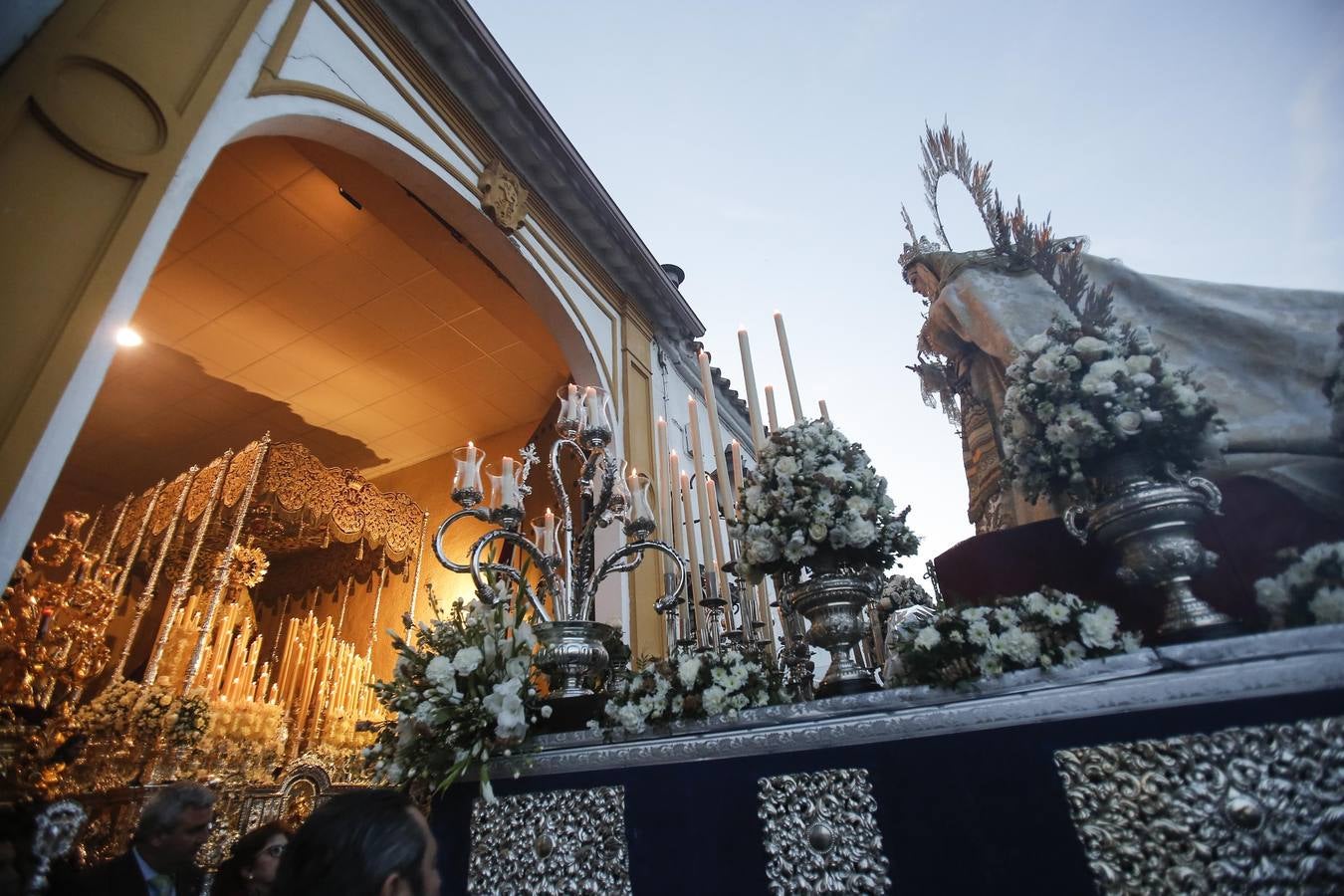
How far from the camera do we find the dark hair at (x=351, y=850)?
3.42 ft

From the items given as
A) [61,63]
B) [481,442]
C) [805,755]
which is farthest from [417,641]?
[481,442]

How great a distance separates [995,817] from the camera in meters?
1.11

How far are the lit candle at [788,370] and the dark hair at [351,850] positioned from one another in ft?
4.83

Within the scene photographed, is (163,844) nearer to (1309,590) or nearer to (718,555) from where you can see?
(718,555)

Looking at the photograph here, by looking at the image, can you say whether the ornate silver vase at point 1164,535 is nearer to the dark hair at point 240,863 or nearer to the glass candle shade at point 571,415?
the glass candle shade at point 571,415

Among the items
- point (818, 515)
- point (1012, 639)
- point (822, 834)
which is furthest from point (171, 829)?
point (1012, 639)

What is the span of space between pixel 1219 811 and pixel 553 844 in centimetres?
133

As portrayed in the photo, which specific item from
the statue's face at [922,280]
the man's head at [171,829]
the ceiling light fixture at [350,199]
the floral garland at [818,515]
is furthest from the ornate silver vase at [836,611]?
the ceiling light fixture at [350,199]

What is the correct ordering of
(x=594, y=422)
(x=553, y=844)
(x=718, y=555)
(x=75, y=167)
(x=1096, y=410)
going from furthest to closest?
1. (x=718, y=555)
2. (x=594, y=422)
3. (x=75, y=167)
4. (x=553, y=844)
5. (x=1096, y=410)

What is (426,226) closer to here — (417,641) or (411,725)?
(417,641)

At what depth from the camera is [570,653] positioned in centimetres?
193

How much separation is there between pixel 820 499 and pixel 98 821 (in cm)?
454

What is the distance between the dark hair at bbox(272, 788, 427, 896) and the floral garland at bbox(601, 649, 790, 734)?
0.58 m

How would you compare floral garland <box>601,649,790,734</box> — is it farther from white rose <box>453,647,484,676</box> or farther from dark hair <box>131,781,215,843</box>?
dark hair <box>131,781,215,843</box>
